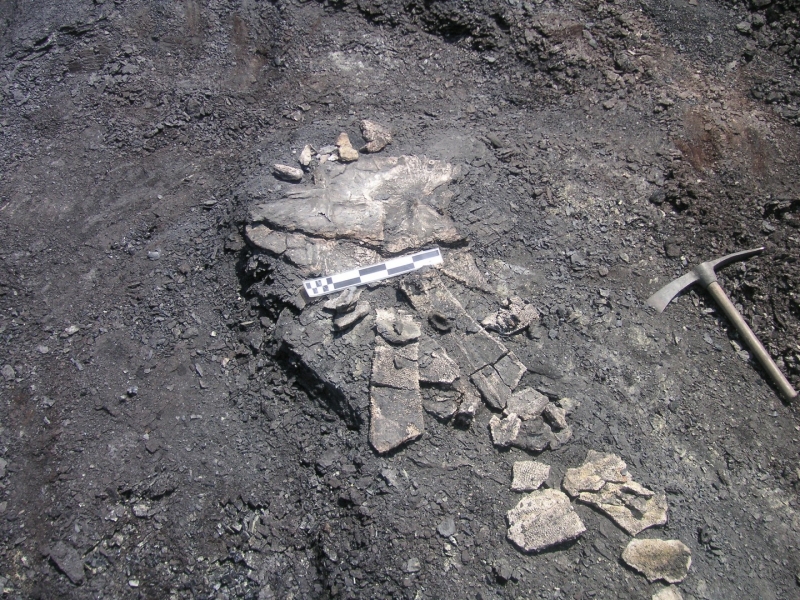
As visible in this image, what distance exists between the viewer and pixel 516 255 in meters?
4.18

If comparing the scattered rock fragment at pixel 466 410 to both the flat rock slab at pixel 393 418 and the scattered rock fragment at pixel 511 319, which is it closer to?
the flat rock slab at pixel 393 418

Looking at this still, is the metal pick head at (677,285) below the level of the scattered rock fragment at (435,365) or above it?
above

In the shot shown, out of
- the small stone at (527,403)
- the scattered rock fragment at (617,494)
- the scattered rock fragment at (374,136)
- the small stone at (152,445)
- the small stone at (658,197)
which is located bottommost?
the small stone at (152,445)

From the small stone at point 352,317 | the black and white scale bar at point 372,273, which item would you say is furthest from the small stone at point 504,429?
the black and white scale bar at point 372,273

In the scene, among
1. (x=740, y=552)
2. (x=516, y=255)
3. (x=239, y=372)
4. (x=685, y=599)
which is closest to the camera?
(x=685, y=599)

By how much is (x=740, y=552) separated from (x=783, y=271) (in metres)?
2.29

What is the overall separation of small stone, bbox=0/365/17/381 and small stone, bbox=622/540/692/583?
4.34m

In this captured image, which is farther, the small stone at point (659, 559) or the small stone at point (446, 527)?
the small stone at point (446, 527)

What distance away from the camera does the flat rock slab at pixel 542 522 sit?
300 centimetres

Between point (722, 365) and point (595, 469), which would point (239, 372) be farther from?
point (722, 365)

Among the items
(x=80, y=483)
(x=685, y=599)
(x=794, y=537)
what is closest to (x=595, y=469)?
(x=685, y=599)

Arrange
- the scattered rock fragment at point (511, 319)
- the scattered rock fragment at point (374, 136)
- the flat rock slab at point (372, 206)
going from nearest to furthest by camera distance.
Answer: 1. the scattered rock fragment at point (511, 319)
2. the flat rock slab at point (372, 206)
3. the scattered rock fragment at point (374, 136)

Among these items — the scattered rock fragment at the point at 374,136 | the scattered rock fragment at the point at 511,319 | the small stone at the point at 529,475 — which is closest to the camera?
the small stone at the point at 529,475

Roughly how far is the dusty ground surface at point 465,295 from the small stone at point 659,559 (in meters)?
0.09
